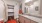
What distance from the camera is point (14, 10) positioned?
5.05 m

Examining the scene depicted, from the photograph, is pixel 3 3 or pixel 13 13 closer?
pixel 3 3

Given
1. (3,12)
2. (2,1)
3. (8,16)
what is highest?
(2,1)

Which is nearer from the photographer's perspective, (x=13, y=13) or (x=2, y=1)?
(x=2, y=1)

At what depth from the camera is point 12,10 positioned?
5.09 meters

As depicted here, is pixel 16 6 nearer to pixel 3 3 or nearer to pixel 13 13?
pixel 13 13

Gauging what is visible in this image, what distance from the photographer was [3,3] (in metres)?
4.73

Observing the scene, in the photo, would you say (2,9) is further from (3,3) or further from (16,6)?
(16,6)

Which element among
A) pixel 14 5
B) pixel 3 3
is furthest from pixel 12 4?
pixel 3 3

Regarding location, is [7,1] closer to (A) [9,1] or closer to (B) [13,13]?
(A) [9,1]

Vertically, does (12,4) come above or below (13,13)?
above

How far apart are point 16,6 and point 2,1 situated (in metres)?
1.04

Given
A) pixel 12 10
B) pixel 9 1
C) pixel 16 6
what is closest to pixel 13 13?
pixel 12 10

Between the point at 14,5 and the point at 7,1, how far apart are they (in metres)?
0.58

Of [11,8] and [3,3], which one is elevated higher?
[3,3]
